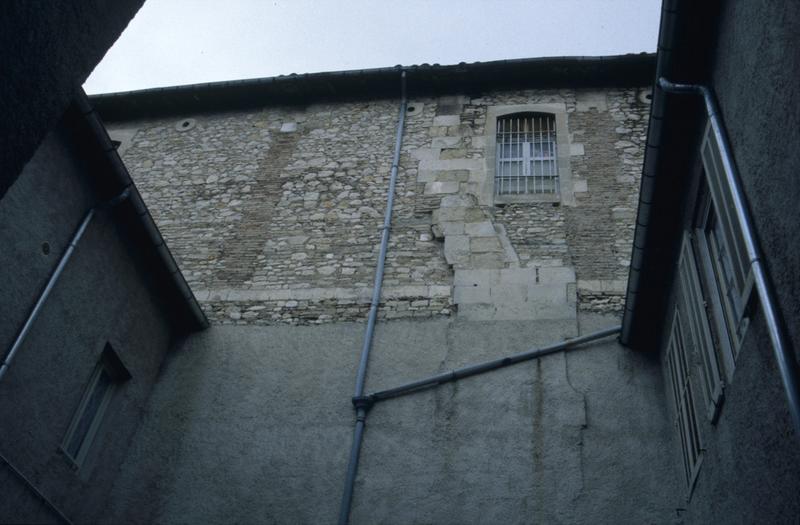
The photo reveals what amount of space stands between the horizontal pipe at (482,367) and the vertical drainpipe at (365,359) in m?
0.15

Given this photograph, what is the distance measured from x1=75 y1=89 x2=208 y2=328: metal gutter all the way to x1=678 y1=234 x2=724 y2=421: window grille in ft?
15.4

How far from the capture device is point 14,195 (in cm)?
601

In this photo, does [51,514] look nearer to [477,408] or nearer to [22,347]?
[22,347]

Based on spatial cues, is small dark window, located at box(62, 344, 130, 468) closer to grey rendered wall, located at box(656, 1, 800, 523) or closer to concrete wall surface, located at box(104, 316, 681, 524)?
concrete wall surface, located at box(104, 316, 681, 524)

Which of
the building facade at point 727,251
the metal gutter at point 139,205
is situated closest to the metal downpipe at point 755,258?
the building facade at point 727,251

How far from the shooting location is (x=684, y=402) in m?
6.06

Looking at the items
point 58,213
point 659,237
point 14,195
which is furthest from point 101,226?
point 659,237

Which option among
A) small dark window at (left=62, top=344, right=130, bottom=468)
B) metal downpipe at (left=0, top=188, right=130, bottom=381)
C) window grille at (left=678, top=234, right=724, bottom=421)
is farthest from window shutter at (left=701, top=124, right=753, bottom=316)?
small dark window at (left=62, top=344, right=130, bottom=468)

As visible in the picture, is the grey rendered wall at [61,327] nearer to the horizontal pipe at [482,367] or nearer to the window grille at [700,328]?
the horizontal pipe at [482,367]

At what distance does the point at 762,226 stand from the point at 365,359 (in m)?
4.56

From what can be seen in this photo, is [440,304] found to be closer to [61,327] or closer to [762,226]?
[61,327]

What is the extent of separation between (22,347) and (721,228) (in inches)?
201

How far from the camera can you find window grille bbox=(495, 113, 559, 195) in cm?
966

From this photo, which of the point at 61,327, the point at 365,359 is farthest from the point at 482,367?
the point at 61,327
